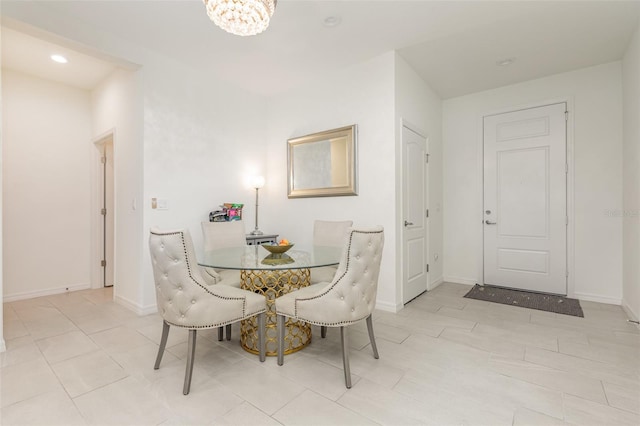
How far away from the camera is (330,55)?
10.6ft

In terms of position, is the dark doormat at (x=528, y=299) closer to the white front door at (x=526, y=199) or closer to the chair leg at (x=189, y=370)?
the white front door at (x=526, y=199)

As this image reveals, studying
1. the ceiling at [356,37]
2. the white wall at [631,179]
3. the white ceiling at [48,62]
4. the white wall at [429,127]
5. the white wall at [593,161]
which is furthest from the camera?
the white wall at [593,161]

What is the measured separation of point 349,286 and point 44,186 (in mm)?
4172

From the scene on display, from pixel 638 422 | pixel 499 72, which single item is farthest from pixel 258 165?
pixel 638 422

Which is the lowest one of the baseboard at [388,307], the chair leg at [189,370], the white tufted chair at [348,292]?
the baseboard at [388,307]

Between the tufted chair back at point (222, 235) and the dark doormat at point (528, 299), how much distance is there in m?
2.75

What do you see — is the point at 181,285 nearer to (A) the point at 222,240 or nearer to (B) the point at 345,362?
(B) the point at 345,362

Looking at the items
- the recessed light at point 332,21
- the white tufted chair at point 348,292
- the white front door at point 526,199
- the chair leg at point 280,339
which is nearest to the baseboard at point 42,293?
the chair leg at point 280,339

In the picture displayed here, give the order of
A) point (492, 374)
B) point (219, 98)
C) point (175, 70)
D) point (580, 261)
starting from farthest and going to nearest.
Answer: point (219, 98) < point (580, 261) < point (175, 70) < point (492, 374)

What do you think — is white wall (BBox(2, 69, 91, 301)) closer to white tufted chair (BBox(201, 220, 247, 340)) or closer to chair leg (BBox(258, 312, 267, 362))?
white tufted chair (BBox(201, 220, 247, 340))

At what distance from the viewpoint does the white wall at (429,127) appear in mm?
3217

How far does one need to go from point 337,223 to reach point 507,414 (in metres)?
1.97

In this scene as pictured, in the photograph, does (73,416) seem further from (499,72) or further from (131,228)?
(499,72)

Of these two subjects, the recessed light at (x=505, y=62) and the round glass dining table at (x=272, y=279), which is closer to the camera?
the round glass dining table at (x=272, y=279)
